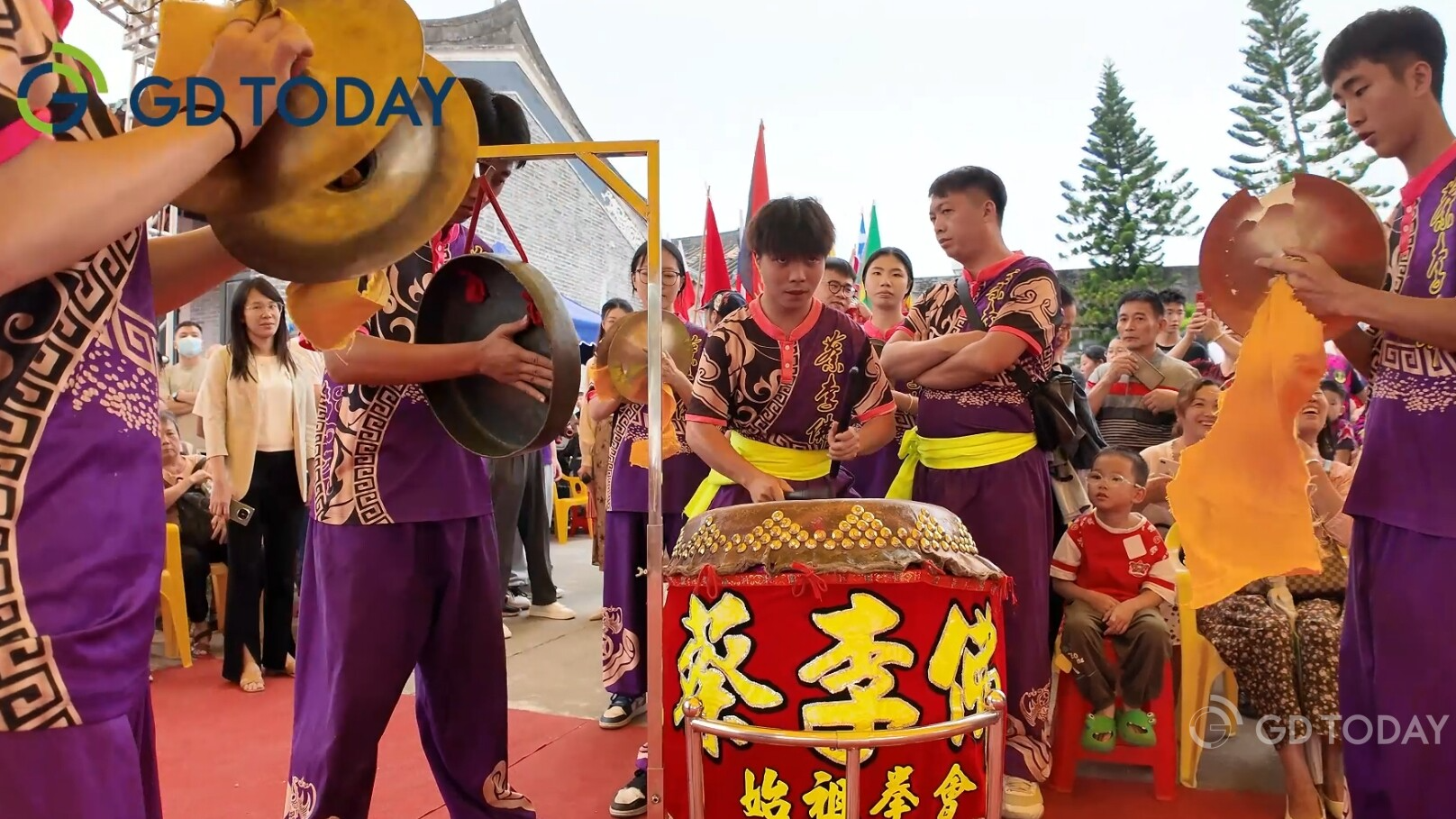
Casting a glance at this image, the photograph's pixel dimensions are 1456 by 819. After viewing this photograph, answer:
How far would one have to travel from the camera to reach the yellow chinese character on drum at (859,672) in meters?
1.45

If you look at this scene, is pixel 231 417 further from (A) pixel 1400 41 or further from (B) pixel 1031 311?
(A) pixel 1400 41

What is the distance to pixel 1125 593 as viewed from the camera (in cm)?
297

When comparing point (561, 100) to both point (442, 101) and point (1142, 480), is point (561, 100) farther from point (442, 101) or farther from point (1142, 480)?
point (442, 101)

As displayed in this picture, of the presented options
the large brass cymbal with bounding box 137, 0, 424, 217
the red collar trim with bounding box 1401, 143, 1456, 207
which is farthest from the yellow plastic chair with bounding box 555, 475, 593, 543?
the large brass cymbal with bounding box 137, 0, 424, 217

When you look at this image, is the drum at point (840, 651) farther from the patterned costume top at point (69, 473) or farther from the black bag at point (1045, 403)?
the black bag at point (1045, 403)

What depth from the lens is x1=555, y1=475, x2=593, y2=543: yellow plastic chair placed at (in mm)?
9703

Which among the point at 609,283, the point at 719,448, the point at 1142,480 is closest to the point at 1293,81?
the point at 609,283

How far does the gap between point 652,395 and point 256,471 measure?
3.31 metres

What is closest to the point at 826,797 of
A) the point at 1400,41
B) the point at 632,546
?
the point at 1400,41

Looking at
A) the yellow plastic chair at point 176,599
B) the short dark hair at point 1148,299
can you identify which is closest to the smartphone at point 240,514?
the yellow plastic chair at point 176,599

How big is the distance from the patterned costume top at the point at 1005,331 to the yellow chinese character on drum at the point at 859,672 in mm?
1281

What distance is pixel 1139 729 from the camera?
2867mm

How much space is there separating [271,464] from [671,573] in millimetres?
3327

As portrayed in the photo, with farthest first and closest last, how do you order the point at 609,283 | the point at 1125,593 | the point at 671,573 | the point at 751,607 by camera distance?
the point at 609,283, the point at 1125,593, the point at 671,573, the point at 751,607
